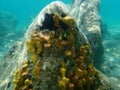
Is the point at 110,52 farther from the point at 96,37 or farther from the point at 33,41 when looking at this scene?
the point at 33,41

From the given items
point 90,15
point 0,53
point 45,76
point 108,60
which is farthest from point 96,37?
point 0,53

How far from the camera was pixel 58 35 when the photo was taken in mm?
4121

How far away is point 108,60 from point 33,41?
29.4ft

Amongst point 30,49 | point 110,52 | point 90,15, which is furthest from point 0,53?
point 30,49

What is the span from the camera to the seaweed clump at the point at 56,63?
3.93 metres

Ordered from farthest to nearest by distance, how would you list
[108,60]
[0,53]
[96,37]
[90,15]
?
[0,53], [108,60], [90,15], [96,37]

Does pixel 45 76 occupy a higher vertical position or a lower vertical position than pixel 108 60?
lower

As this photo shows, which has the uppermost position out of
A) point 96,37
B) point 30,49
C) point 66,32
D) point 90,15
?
point 90,15

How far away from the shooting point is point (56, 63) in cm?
399

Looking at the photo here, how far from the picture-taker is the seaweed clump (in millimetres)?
3928

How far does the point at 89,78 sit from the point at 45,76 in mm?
805

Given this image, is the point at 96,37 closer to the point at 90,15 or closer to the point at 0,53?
the point at 90,15

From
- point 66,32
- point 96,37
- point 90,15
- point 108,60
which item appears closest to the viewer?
point 66,32

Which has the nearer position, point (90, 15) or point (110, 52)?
point (90, 15)
